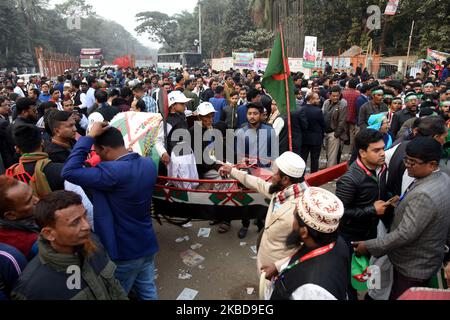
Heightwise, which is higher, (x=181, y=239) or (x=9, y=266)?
(x=9, y=266)

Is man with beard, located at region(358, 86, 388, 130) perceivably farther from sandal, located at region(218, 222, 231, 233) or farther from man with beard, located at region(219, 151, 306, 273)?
man with beard, located at region(219, 151, 306, 273)

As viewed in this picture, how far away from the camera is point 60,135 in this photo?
3.01 metres

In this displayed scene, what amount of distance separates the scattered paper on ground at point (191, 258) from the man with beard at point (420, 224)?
227cm

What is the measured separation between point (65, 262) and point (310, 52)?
16064 millimetres

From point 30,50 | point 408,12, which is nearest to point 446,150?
point 408,12

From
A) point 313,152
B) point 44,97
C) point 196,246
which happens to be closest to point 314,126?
point 313,152

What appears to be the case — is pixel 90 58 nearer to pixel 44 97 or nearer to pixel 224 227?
pixel 44 97

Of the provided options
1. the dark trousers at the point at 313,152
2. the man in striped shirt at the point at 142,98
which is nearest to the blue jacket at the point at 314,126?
the dark trousers at the point at 313,152

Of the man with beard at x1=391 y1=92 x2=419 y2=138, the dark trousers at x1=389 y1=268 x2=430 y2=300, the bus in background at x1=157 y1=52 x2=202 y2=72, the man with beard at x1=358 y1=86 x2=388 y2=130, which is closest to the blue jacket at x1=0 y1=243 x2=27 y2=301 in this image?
the dark trousers at x1=389 y1=268 x2=430 y2=300

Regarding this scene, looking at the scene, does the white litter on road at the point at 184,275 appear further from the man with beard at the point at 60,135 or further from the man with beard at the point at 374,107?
the man with beard at the point at 374,107

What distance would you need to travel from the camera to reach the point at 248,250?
4422 millimetres

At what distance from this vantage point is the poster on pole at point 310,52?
1557 centimetres
